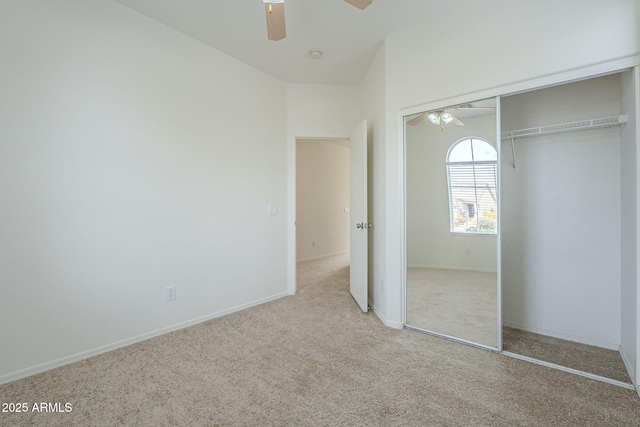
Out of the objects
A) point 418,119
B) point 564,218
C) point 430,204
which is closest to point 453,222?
point 430,204

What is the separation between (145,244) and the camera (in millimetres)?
2420

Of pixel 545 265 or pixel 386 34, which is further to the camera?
pixel 386 34

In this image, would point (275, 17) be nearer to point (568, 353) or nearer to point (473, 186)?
point (473, 186)

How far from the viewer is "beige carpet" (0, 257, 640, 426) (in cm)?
150

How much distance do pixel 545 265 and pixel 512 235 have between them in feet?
1.09

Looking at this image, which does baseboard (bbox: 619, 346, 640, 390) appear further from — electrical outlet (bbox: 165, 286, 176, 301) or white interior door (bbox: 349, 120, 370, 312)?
electrical outlet (bbox: 165, 286, 176, 301)

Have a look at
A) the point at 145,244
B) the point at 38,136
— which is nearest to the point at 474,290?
the point at 145,244

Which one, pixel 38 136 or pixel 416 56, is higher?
pixel 416 56

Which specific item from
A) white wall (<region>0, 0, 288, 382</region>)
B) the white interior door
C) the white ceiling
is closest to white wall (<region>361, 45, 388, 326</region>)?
the white interior door

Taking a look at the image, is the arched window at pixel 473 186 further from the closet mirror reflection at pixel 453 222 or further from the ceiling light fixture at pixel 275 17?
the ceiling light fixture at pixel 275 17

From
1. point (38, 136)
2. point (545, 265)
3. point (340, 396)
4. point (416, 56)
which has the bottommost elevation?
point (340, 396)

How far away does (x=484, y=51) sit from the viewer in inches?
85.1

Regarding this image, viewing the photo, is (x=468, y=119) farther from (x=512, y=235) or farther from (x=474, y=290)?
(x=474, y=290)

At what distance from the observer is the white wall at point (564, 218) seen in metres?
2.14
